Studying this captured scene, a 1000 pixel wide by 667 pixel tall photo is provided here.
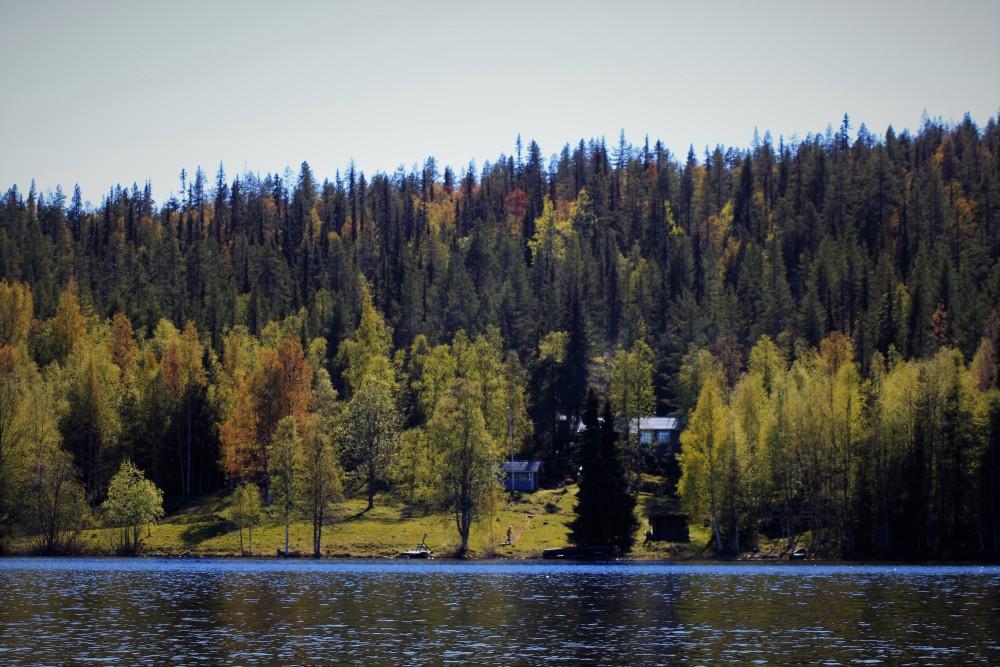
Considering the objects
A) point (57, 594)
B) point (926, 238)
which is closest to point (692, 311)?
point (926, 238)

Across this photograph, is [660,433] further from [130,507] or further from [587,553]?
[130,507]

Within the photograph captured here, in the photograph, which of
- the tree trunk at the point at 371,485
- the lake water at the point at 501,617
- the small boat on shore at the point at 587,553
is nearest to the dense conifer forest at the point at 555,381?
the tree trunk at the point at 371,485

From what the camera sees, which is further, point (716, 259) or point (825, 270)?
point (716, 259)

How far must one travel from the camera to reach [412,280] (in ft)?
599

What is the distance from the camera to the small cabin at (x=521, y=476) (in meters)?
142

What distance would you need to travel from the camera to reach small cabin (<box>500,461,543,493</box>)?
→ 14225 cm

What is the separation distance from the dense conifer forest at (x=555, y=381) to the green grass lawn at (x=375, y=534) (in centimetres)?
295

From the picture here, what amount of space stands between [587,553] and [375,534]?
23884 millimetres

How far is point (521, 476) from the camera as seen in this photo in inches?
5625

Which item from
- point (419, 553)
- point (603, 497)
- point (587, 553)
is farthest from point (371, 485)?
point (603, 497)

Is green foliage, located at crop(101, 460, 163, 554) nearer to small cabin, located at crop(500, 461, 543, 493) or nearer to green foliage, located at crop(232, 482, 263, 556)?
green foliage, located at crop(232, 482, 263, 556)

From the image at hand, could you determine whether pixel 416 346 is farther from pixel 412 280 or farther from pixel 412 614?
pixel 412 614

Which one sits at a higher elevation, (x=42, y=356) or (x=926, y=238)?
(x=926, y=238)

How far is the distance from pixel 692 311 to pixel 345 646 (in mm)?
126243
